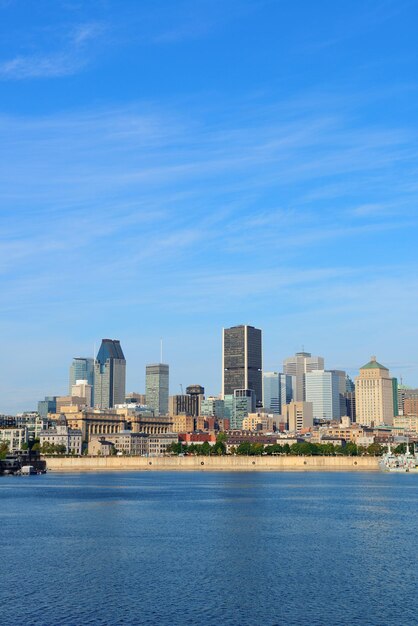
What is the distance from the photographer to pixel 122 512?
380ft

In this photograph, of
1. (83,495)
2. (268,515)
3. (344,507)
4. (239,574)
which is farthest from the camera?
(83,495)

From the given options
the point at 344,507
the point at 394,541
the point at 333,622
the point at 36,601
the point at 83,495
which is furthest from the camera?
the point at 83,495

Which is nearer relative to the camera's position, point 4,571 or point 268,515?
point 4,571

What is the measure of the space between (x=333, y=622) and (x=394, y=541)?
3477 cm

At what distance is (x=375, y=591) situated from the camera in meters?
61.8

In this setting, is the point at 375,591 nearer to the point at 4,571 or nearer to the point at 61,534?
the point at 4,571

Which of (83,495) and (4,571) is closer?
(4,571)

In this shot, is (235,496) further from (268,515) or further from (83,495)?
(268,515)

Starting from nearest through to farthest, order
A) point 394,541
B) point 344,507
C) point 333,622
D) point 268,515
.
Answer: point 333,622 → point 394,541 → point 268,515 → point 344,507

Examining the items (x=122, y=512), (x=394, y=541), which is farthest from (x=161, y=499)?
(x=394, y=541)

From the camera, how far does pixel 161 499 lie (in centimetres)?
14000

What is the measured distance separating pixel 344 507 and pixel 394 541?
3647 centimetres

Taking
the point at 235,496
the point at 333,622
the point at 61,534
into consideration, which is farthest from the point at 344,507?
the point at 333,622

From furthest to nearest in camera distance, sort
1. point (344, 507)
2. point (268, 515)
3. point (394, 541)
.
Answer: point (344, 507), point (268, 515), point (394, 541)
